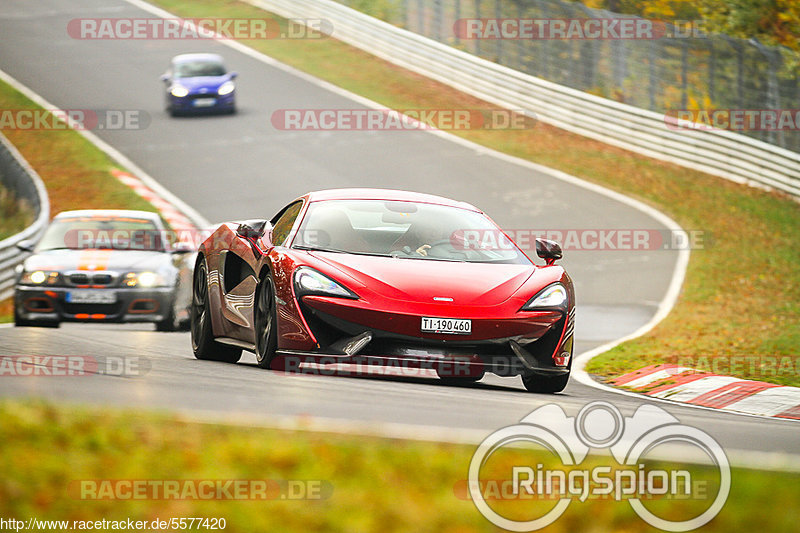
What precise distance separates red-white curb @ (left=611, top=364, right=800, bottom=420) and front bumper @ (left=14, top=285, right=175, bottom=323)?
538 centimetres

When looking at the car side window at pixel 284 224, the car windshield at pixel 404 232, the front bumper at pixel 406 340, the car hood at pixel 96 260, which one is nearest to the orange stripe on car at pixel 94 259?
the car hood at pixel 96 260

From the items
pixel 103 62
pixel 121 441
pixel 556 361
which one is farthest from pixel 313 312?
pixel 103 62

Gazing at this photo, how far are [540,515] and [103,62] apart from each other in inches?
1337

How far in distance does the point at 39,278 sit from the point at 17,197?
31.2 feet

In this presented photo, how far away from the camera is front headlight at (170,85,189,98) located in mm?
29969

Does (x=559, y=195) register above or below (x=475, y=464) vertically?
below

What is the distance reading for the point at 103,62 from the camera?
119ft

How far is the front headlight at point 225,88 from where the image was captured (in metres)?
30.1

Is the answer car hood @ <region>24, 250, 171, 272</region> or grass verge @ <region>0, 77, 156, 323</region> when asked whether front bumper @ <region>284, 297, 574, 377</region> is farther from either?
grass verge @ <region>0, 77, 156, 323</region>

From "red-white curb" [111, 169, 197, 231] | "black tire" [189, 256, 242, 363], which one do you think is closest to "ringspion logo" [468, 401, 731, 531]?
"black tire" [189, 256, 242, 363]

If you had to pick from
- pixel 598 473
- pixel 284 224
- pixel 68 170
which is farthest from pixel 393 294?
pixel 68 170

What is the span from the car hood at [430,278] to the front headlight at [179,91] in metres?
21.9

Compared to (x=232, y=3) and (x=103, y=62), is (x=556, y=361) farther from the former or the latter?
(x=232, y=3)

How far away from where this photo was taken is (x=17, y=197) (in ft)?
75.1
